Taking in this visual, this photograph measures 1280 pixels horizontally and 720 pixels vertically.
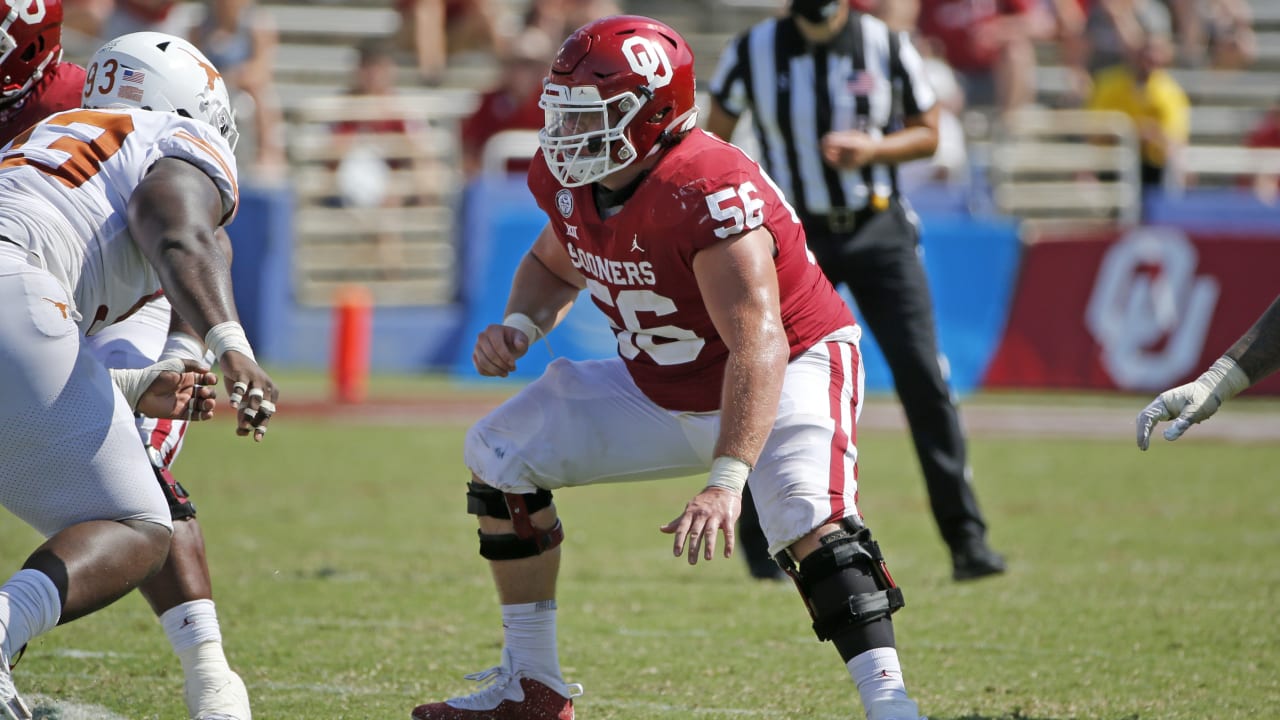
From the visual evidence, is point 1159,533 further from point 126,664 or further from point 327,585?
point 126,664

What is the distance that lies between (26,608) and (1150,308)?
10.3 m

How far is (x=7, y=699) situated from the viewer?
289 centimetres

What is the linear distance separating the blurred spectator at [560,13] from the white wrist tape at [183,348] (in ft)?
33.1

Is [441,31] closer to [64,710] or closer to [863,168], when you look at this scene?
[863,168]

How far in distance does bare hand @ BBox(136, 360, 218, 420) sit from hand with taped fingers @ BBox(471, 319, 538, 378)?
2.86 feet

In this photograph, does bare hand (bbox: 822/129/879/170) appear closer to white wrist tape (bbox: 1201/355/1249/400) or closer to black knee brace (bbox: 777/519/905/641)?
white wrist tape (bbox: 1201/355/1249/400)

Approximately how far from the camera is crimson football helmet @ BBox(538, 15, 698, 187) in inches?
144

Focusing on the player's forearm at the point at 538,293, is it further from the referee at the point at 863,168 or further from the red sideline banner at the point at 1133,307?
the red sideline banner at the point at 1133,307

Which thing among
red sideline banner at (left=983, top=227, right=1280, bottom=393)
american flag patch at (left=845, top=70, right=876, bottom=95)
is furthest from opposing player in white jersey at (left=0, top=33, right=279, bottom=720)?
red sideline banner at (left=983, top=227, right=1280, bottom=393)

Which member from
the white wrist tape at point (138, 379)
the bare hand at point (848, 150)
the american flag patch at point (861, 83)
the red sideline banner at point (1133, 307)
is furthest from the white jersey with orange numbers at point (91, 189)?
the red sideline banner at point (1133, 307)

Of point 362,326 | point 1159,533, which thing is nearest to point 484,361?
point 1159,533

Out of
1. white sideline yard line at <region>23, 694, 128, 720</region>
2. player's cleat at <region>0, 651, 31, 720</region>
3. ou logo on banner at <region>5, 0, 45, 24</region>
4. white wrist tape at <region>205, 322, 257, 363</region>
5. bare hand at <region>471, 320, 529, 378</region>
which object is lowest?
white sideline yard line at <region>23, 694, 128, 720</region>

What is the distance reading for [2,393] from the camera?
3090 millimetres

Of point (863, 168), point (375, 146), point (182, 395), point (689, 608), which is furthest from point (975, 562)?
point (375, 146)
